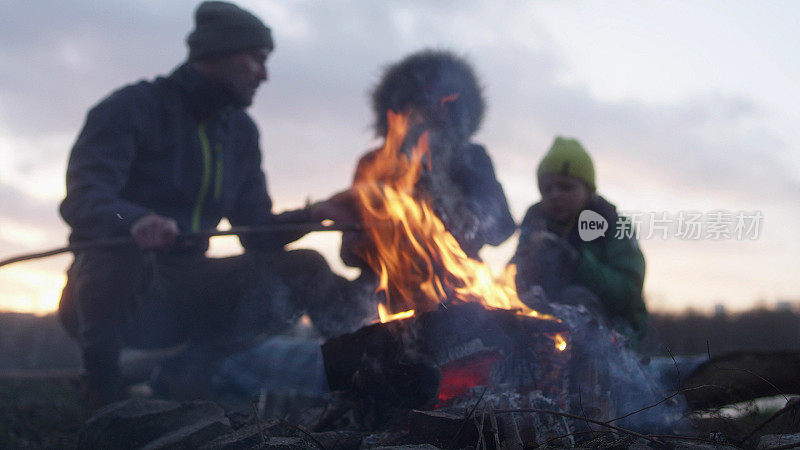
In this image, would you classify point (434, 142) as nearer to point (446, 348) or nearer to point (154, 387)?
point (446, 348)

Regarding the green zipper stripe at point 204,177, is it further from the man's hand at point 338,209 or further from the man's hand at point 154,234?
the man's hand at point 154,234

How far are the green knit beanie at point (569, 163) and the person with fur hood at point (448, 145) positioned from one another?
0.45 m

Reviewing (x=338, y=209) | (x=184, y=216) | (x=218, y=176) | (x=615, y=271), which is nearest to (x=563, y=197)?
(x=615, y=271)

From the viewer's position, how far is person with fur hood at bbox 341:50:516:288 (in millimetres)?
4047

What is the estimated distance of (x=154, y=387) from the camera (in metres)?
4.83

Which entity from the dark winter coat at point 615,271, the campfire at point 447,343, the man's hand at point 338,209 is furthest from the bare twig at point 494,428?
the man's hand at point 338,209

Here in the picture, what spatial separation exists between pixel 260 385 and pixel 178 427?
311 cm

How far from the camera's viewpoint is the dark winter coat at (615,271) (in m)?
3.92

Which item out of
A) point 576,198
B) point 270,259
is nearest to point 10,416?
point 270,259

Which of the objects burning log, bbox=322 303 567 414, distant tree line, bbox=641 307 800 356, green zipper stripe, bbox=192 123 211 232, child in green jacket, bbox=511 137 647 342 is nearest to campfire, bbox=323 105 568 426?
burning log, bbox=322 303 567 414

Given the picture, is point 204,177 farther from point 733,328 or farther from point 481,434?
point 733,328

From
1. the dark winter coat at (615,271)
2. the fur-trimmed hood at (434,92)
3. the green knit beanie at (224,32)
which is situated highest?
the green knit beanie at (224,32)

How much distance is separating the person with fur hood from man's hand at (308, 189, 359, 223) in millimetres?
181

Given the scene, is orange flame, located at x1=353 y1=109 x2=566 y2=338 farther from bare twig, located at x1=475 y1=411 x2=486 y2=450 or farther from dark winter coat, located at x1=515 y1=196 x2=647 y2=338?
bare twig, located at x1=475 y1=411 x2=486 y2=450
